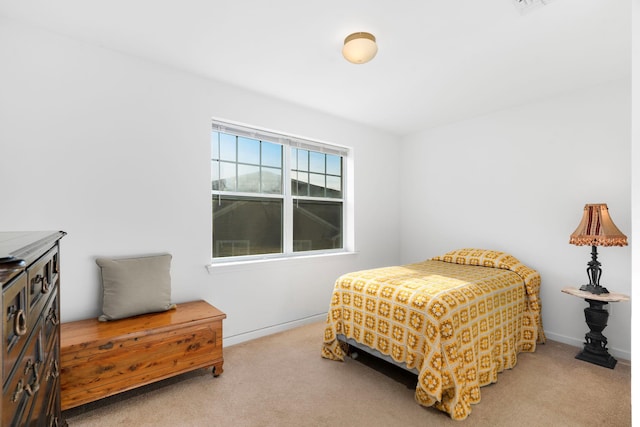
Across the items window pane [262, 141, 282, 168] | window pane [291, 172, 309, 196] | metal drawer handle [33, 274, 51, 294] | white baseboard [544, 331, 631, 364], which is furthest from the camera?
window pane [291, 172, 309, 196]

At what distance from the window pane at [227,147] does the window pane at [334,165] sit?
1.28 metres

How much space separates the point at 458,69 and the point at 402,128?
1.69 metres

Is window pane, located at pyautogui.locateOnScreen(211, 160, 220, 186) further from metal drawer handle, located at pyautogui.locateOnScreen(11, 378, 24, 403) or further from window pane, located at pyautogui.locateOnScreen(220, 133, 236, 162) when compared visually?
metal drawer handle, located at pyautogui.locateOnScreen(11, 378, 24, 403)

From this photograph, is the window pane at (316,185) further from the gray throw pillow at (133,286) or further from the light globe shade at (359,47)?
the gray throw pillow at (133,286)

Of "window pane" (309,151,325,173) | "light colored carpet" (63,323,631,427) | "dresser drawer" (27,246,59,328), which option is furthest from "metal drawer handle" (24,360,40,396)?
"window pane" (309,151,325,173)

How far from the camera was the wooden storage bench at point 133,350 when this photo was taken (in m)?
1.91

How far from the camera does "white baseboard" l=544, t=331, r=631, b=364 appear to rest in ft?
9.18

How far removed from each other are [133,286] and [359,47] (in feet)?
7.72

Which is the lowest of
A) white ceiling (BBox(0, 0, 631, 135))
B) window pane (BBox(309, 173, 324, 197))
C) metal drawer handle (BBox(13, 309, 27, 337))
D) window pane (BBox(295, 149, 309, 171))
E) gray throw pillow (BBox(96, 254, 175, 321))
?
A: gray throw pillow (BBox(96, 254, 175, 321))

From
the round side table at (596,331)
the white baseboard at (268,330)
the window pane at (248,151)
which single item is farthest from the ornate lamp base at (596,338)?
the window pane at (248,151)

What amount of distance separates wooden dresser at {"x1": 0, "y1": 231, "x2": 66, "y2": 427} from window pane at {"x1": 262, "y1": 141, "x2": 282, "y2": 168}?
2.28m

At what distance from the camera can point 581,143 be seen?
3.09 metres

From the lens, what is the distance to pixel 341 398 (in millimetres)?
2197

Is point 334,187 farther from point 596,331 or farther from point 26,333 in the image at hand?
point 26,333
